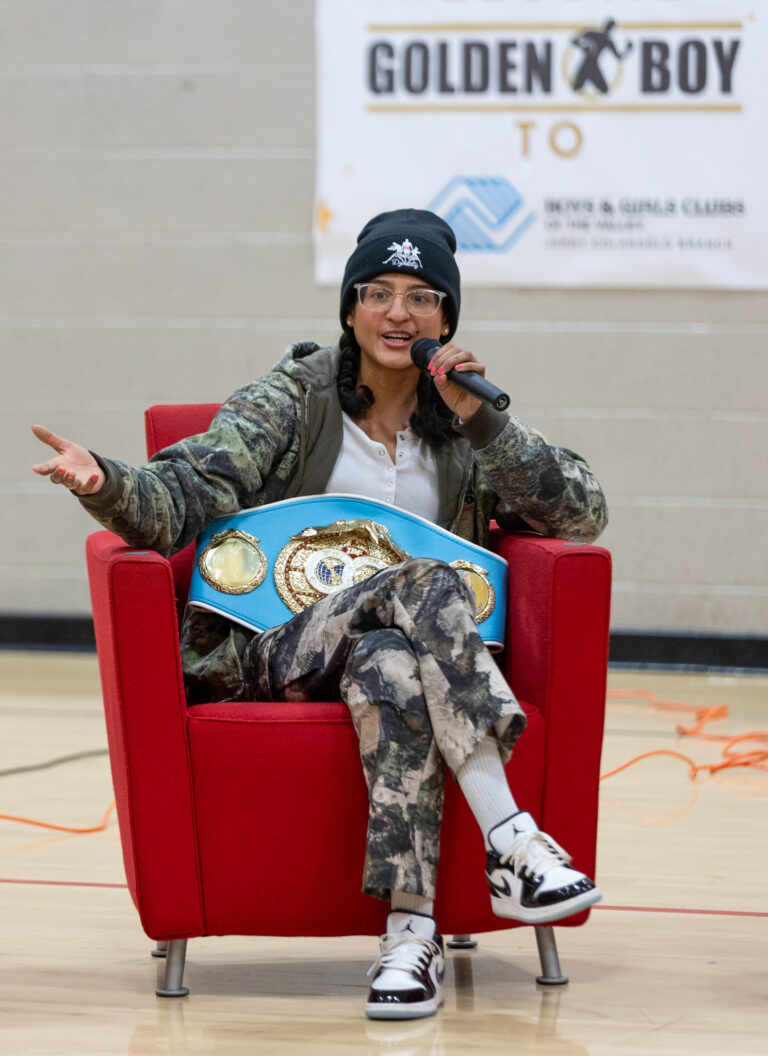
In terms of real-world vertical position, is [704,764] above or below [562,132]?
below

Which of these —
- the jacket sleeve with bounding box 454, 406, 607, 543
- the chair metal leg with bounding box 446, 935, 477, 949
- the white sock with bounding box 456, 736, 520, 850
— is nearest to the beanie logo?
the jacket sleeve with bounding box 454, 406, 607, 543

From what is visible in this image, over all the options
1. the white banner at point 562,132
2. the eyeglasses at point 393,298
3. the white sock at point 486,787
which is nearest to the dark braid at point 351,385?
the eyeglasses at point 393,298

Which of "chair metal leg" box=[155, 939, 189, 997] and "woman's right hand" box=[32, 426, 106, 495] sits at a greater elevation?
"woman's right hand" box=[32, 426, 106, 495]

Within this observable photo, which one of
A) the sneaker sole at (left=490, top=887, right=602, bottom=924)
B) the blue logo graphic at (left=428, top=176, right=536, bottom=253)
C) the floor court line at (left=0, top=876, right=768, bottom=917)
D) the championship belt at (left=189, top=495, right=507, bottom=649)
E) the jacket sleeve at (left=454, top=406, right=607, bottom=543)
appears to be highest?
the blue logo graphic at (left=428, top=176, right=536, bottom=253)

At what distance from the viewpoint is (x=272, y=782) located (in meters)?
1.80

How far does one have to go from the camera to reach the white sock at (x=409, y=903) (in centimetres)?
178

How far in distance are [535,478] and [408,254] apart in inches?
16.3

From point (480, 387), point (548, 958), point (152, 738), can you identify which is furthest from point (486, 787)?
point (480, 387)

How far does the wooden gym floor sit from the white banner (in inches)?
79.4

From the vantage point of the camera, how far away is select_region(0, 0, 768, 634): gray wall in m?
4.46

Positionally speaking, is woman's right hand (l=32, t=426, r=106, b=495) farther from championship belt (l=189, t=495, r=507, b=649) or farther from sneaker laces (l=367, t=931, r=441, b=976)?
sneaker laces (l=367, t=931, r=441, b=976)

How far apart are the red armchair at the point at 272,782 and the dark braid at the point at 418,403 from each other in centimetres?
42

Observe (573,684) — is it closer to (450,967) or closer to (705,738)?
(450,967)

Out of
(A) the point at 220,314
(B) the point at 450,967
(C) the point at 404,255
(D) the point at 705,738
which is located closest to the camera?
(B) the point at 450,967
